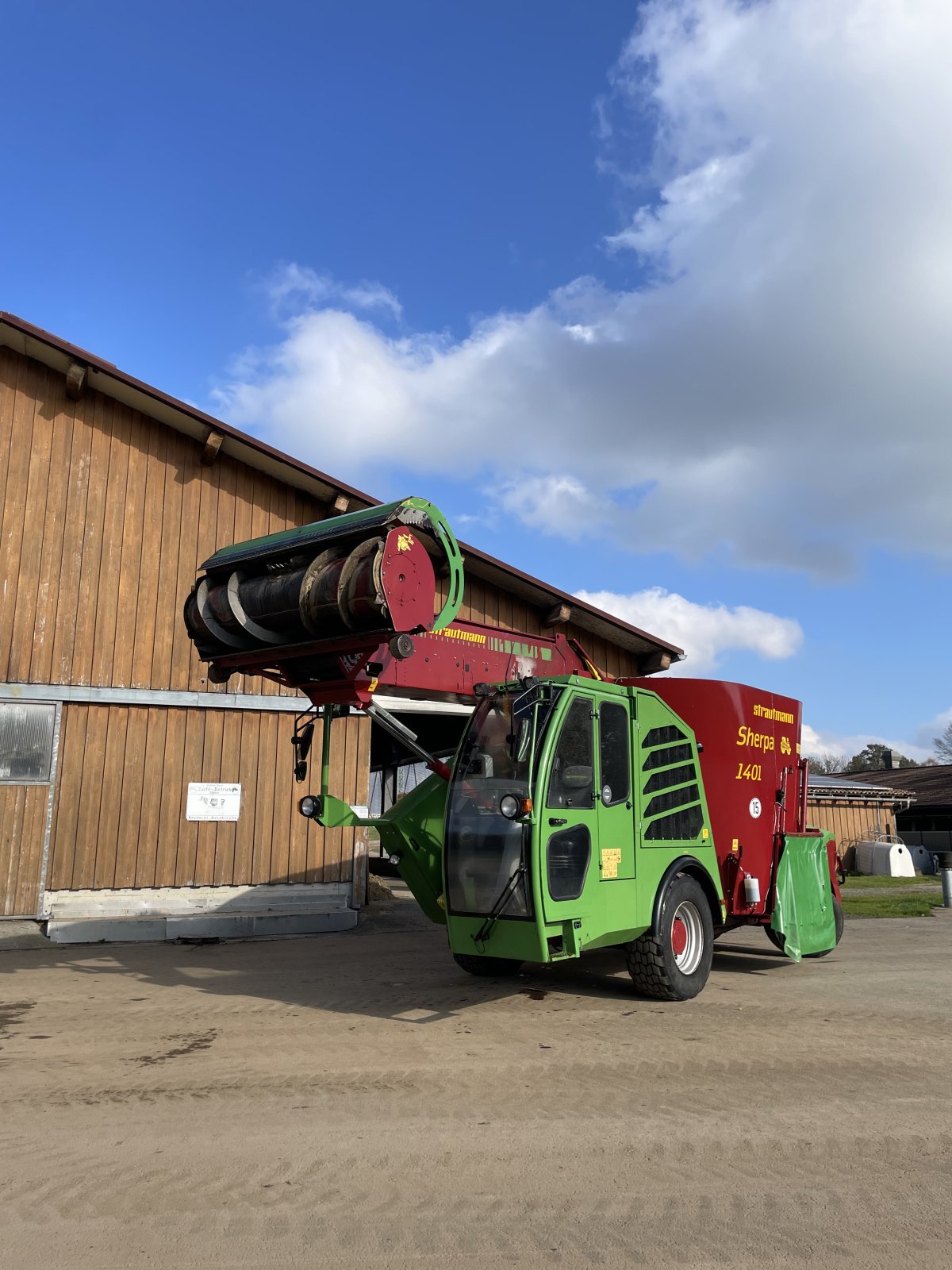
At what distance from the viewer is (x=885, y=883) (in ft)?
81.0

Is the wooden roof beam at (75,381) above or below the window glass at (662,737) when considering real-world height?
→ above

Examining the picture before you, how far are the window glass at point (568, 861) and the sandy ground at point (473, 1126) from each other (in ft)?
3.40

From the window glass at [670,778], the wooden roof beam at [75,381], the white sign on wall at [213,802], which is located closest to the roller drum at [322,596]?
the window glass at [670,778]

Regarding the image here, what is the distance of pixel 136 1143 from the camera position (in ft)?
14.6

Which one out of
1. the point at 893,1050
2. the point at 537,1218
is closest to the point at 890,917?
the point at 893,1050

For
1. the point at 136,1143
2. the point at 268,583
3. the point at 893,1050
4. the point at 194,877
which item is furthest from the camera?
the point at 194,877

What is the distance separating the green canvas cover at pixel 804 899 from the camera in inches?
365

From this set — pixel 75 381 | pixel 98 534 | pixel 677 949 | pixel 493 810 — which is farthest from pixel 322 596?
pixel 75 381

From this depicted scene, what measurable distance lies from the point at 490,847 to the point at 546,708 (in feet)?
3.73

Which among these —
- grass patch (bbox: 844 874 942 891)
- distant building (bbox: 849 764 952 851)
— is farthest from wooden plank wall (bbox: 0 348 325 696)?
distant building (bbox: 849 764 952 851)

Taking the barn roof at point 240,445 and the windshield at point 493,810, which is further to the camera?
the barn roof at point 240,445

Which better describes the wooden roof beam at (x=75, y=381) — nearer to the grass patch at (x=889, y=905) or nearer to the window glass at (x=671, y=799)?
the window glass at (x=671, y=799)

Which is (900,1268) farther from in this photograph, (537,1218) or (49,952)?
(49,952)

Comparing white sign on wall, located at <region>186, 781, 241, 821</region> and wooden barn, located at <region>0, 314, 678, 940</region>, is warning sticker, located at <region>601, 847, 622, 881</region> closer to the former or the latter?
wooden barn, located at <region>0, 314, 678, 940</region>
